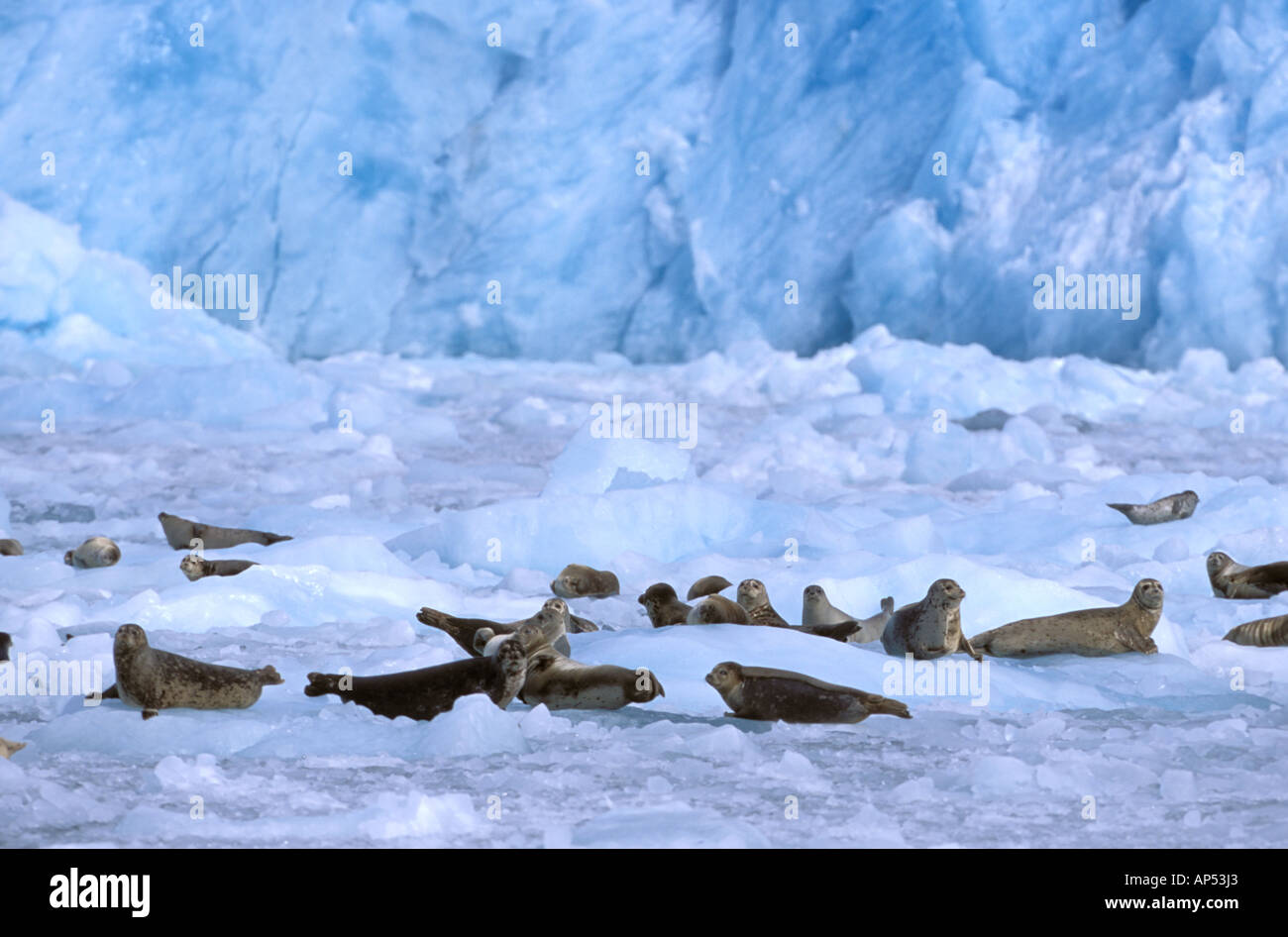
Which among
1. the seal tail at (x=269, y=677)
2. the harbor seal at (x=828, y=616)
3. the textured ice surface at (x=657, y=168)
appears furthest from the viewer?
the textured ice surface at (x=657, y=168)

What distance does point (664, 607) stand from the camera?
480cm

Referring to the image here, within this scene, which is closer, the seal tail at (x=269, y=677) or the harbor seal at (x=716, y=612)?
the seal tail at (x=269, y=677)

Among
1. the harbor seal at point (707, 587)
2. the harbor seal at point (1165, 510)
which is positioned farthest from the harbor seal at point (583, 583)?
the harbor seal at point (1165, 510)

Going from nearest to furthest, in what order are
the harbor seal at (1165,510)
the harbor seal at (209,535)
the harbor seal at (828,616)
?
the harbor seal at (828,616), the harbor seal at (209,535), the harbor seal at (1165,510)

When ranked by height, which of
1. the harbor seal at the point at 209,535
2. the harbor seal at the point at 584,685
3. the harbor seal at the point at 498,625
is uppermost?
the harbor seal at the point at 209,535

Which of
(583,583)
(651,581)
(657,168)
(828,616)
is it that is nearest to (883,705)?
(828,616)

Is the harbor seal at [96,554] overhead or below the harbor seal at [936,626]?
overhead

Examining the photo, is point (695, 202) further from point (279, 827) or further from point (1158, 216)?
point (279, 827)

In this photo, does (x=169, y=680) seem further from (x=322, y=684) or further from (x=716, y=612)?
(x=716, y=612)

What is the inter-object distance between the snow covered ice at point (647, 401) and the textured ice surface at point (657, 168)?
42 millimetres

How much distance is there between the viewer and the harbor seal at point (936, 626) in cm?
411

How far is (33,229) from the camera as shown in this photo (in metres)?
12.6

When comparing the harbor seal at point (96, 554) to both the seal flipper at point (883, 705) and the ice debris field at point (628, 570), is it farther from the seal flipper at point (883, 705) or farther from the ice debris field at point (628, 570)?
the seal flipper at point (883, 705)

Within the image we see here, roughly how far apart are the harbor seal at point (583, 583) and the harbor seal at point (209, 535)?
5.46 feet
